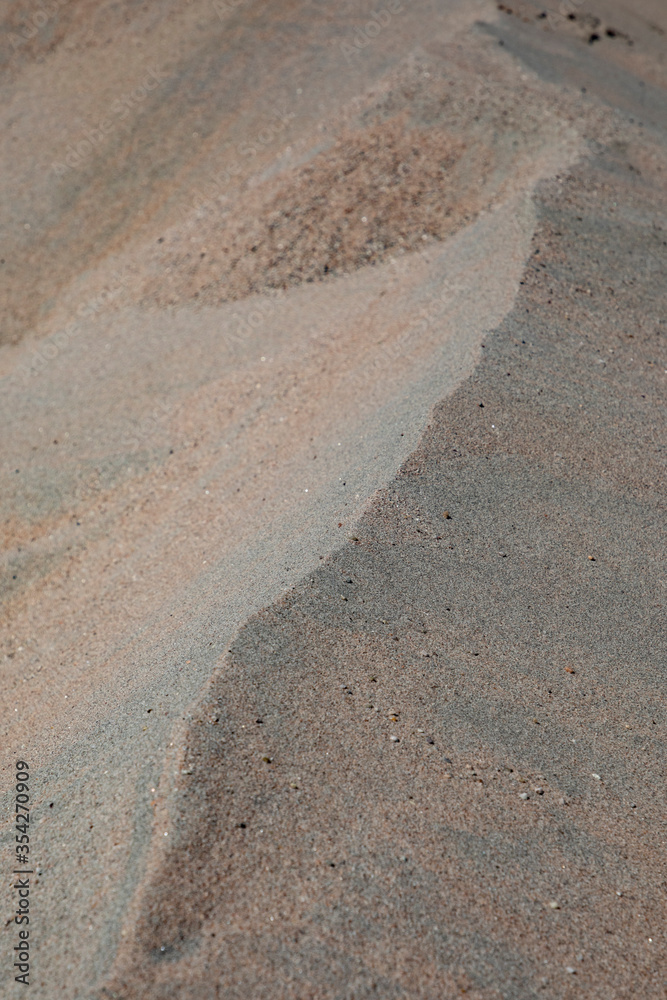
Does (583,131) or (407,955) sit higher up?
(407,955)

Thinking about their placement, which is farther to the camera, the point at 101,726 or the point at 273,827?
the point at 101,726

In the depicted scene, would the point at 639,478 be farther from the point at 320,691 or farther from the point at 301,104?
the point at 301,104

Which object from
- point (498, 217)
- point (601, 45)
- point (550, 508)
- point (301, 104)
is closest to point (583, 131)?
point (498, 217)

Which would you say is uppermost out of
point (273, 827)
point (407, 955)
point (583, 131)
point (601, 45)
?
point (273, 827)

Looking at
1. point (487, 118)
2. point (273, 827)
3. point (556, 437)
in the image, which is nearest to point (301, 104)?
point (487, 118)

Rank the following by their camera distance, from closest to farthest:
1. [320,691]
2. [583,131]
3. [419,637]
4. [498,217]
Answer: [320,691] → [419,637] → [498,217] → [583,131]

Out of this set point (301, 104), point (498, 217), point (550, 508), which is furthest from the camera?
point (301, 104)
